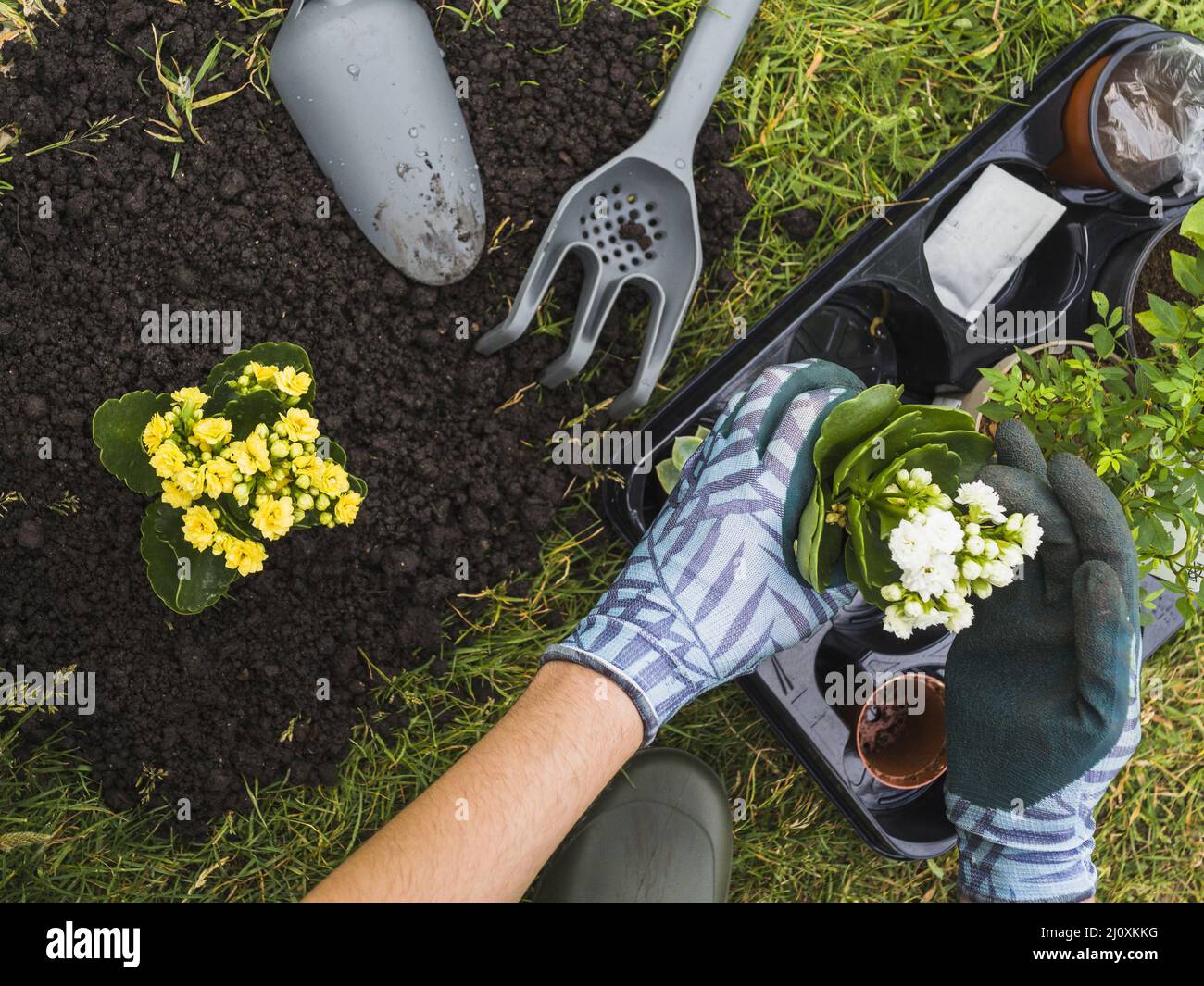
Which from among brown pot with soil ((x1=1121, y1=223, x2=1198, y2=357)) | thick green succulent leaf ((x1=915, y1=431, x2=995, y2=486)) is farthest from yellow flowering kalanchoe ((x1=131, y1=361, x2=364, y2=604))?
brown pot with soil ((x1=1121, y1=223, x2=1198, y2=357))

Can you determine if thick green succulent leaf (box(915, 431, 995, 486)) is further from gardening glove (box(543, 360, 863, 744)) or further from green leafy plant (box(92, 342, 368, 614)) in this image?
green leafy plant (box(92, 342, 368, 614))

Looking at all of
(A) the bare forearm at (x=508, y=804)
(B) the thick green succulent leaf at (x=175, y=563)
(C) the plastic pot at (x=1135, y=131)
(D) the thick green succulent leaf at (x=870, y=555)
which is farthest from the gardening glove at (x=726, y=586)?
(C) the plastic pot at (x=1135, y=131)

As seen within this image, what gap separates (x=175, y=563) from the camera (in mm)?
1132

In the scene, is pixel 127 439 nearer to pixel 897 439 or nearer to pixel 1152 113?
pixel 897 439

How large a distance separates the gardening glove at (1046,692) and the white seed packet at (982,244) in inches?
15.1

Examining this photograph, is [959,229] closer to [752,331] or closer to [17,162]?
[752,331]

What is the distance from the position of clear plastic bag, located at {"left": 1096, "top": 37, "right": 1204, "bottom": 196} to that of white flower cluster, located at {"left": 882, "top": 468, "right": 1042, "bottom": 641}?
72 cm

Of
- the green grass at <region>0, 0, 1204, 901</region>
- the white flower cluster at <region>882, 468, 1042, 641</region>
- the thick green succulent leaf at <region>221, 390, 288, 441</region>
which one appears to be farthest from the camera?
the green grass at <region>0, 0, 1204, 901</region>

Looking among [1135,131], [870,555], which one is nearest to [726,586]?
[870,555]

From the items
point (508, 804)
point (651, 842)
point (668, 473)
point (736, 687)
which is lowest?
point (651, 842)

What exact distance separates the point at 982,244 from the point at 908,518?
67 cm

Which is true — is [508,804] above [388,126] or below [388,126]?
below

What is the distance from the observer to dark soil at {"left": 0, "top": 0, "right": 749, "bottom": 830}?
1251 mm

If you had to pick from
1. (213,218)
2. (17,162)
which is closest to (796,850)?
(213,218)
